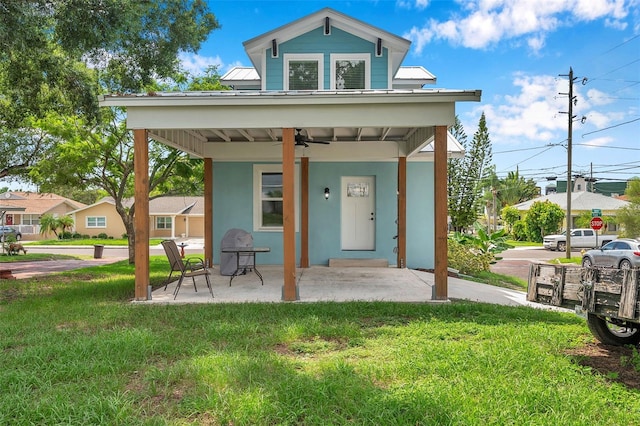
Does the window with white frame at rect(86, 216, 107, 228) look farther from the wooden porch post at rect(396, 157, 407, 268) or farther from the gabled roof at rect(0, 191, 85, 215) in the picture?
the wooden porch post at rect(396, 157, 407, 268)

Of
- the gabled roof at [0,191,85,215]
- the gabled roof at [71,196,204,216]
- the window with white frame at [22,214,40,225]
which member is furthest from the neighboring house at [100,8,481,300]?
the window with white frame at [22,214,40,225]

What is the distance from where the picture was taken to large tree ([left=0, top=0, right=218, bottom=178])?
8.24m

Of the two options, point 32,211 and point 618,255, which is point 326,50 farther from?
point 32,211

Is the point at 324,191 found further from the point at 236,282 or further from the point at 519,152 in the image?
the point at 519,152

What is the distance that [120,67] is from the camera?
37.5 ft

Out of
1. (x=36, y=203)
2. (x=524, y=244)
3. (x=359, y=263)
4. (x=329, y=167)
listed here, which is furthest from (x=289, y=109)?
(x=36, y=203)

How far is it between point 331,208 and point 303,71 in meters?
3.69

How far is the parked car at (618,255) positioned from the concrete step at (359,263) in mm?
8944

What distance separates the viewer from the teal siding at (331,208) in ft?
38.5

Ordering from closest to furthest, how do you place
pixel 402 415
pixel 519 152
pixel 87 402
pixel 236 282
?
pixel 402 415 < pixel 87 402 < pixel 236 282 < pixel 519 152

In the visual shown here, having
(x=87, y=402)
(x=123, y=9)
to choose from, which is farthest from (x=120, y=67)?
(x=87, y=402)

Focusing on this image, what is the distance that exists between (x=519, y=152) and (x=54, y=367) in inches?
1869

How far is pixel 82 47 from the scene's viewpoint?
894cm

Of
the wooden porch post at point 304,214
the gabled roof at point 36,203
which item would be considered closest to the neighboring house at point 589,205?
the wooden porch post at point 304,214
